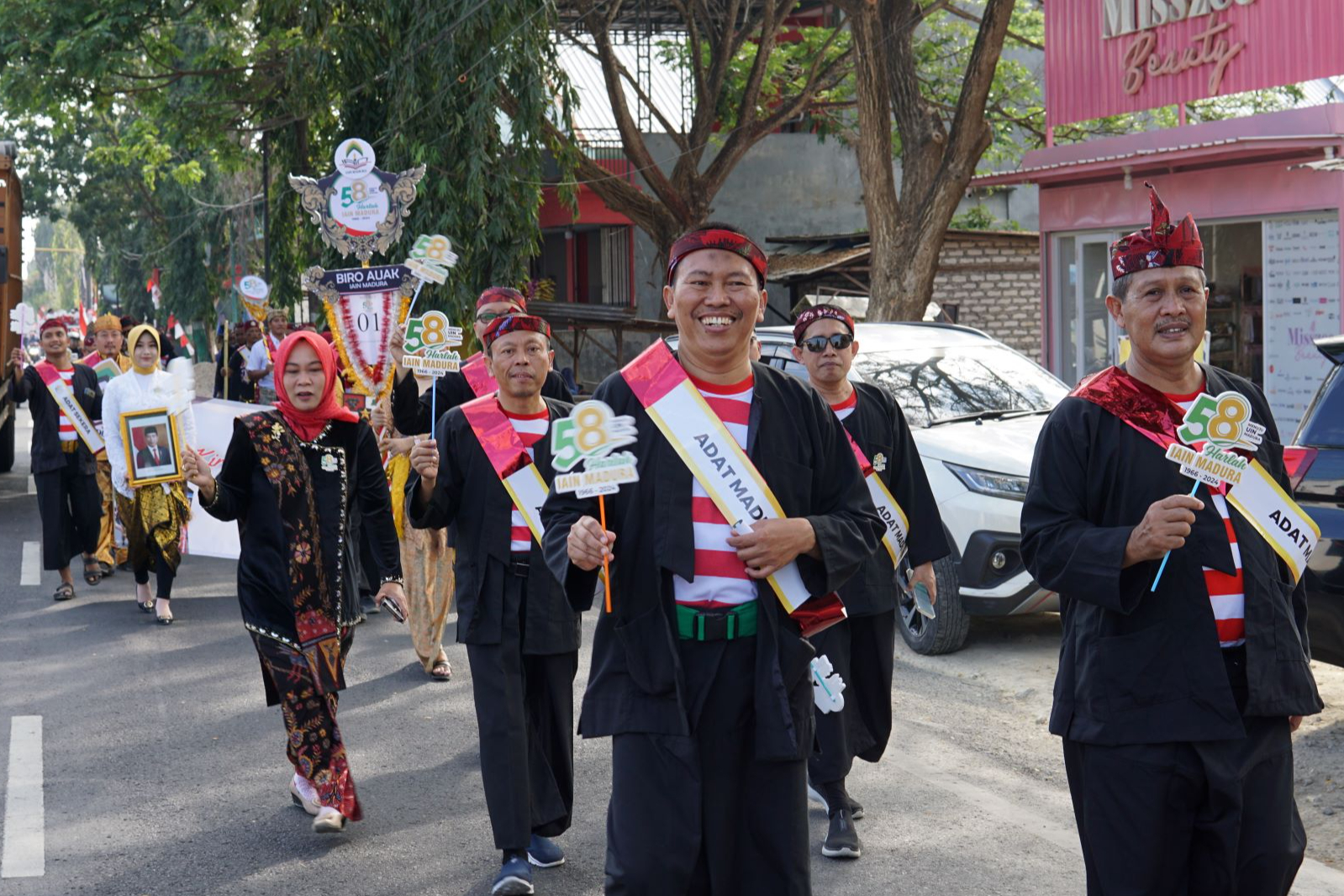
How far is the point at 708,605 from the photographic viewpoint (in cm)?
362

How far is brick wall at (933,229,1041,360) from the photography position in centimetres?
2317

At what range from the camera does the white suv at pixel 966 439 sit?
27.7 ft

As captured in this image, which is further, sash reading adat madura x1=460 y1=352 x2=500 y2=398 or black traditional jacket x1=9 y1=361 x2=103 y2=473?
black traditional jacket x1=9 y1=361 x2=103 y2=473

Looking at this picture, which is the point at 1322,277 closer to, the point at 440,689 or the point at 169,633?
the point at 440,689

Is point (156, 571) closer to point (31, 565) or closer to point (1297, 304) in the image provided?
point (31, 565)

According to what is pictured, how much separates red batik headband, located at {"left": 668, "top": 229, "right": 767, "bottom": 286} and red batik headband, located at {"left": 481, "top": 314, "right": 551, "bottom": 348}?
181 centimetres

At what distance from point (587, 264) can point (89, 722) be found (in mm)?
20395

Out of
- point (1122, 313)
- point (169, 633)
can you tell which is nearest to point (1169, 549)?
point (1122, 313)

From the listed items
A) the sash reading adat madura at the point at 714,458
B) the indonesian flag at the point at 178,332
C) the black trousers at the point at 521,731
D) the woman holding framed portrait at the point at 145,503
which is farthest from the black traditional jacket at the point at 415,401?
the indonesian flag at the point at 178,332

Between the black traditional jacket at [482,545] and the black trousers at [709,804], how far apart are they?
179cm

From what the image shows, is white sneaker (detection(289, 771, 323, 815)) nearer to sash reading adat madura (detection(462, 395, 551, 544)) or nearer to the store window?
sash reading adat madura (detection(462, 395, 551, 544))

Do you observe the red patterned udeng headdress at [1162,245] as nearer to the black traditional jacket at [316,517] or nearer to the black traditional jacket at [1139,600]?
the black traditional jacket at [1139,600]

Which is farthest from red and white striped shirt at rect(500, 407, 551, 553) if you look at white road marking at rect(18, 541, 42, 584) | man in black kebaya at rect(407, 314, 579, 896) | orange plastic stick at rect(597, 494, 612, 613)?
white road marking at rect(18, 541, 42, 584)

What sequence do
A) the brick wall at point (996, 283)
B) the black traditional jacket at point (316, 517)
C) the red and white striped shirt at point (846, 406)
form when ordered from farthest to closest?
the brick wall at point (996, 283) < the red and white striped shirt at point (846, 406) < the black traditional jacket at point (316, 517)
